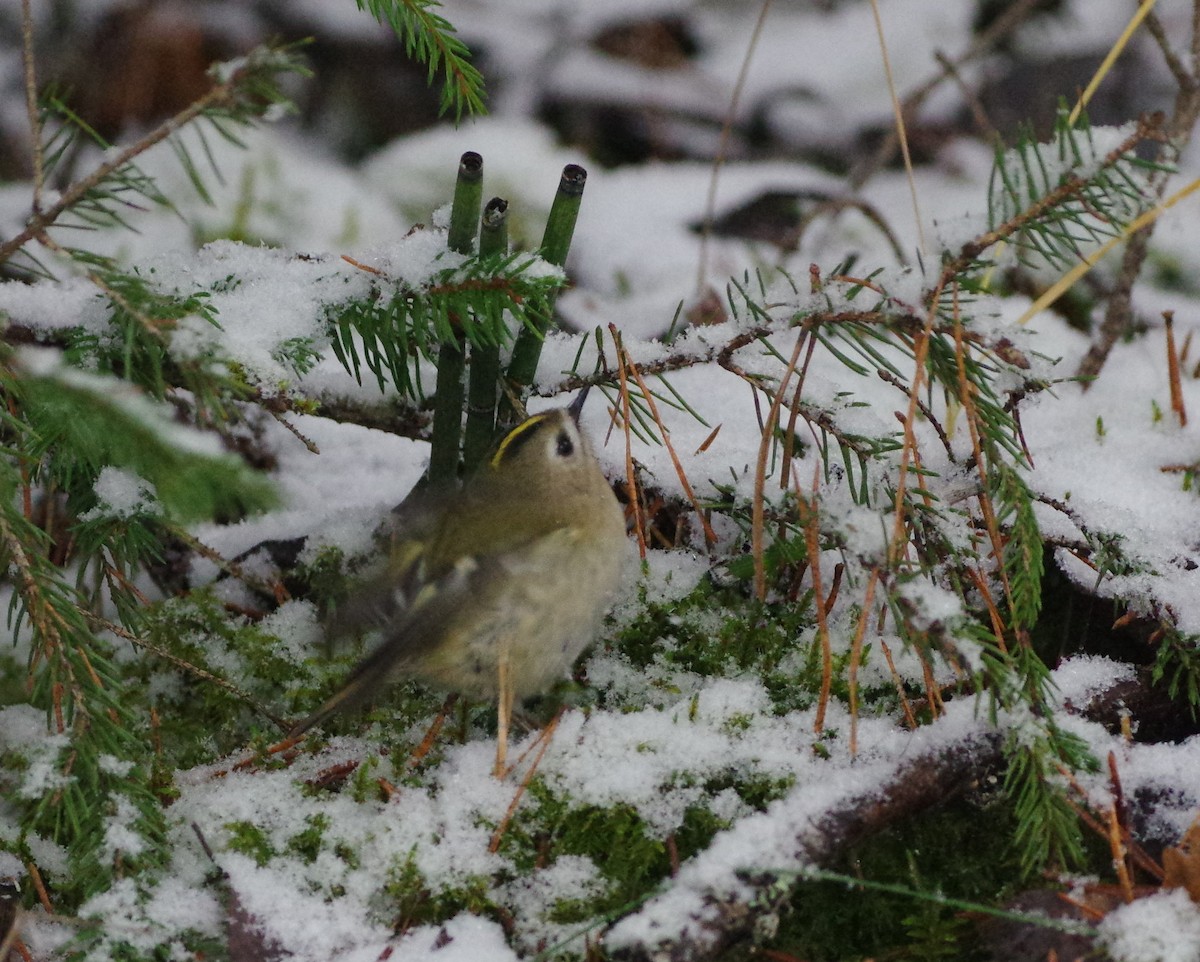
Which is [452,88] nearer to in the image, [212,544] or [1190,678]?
[212,544]

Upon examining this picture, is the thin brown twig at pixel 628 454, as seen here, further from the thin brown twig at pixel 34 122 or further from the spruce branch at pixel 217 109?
the thin brown twig at pixel 34 122

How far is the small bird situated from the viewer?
232cm

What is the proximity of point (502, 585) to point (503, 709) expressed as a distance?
25 cm

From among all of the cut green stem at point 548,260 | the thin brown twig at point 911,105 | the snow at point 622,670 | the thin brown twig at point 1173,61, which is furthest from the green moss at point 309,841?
the thin brown twig at point 911,105

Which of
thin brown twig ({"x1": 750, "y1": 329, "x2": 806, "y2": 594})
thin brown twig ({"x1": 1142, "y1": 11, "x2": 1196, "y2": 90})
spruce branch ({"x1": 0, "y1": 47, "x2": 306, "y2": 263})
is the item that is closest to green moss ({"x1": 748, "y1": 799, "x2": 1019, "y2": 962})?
thin brown twig ({"x1": 750, "y1": 329, "x2": 806, "y2": 594})

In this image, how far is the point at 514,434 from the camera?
2541mm

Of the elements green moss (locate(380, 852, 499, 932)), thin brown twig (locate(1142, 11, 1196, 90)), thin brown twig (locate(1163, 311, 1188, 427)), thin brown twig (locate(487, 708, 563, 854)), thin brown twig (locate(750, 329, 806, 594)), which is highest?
thin brown twig (locate(1142, 11, 1196, 90))

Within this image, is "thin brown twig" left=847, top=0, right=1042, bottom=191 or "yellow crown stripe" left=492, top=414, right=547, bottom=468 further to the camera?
"thin brown twig" left=847, top=0, right=1042, bottom=191

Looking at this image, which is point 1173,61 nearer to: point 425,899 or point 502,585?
point 502,585

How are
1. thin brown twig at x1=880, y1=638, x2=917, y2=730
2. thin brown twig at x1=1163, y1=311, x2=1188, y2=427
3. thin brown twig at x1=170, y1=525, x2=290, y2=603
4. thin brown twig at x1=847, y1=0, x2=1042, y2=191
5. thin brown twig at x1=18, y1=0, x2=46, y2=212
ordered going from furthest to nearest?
thin brown twig at x1=847, y1=0, x2=1042, y2=191 → thin brown twig at x1=1163, y1=311, x2=1188, y2=427 → thin brown twig at x1=170, y1=525, x2=290, y2=603 → thin brown twig at x1=880, y1=638, x2=917, y2=730 → thin brown twig at x1=18, y1=0, x2=46, y2=212

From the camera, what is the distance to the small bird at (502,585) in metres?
2.32

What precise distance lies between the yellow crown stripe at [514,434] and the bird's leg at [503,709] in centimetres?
44

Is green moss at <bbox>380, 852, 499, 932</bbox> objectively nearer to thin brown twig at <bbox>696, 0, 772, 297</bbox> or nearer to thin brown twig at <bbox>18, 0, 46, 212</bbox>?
thin brown twig at <bbox>18, 0, 46, 212</bbox>

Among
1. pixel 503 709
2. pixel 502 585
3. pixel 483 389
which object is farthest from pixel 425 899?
pixel 483 389
